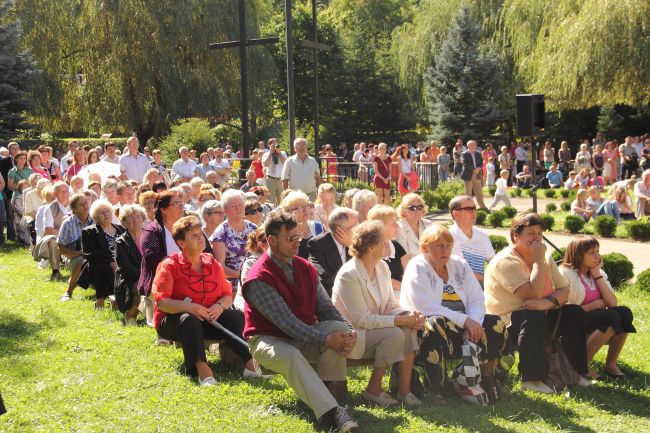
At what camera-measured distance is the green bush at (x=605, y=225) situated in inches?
584

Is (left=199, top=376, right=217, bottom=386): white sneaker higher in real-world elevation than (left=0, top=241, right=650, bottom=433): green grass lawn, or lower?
higher

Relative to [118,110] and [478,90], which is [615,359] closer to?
[118,110]

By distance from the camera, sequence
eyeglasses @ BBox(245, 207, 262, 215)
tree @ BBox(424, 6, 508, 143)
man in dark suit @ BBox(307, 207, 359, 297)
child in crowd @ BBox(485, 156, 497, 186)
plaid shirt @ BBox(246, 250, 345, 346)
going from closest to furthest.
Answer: plaid shirt @ BBox(246, 250, 345, 346) < man in dark suit @ BBox(307, 207, 359, 297) < eyeglasses @ BBox(245, 207, 262, 215) < child in crowd @ BBox(485, 156, 497, 186) < tree @ BBox(424, 6, 508, 143)

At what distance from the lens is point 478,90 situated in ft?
116

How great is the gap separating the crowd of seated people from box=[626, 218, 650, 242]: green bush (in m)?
7.64

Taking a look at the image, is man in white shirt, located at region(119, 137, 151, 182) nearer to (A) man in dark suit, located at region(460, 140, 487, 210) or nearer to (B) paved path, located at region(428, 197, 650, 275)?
(B) paved path, located at region(428, 197, 650, 275)

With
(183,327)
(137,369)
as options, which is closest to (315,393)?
(183,327)

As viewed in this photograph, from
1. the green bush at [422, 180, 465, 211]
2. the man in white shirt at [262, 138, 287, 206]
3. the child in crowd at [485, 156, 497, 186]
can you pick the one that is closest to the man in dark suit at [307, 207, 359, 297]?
the man in white shirt at [262, 138, 287, 206]

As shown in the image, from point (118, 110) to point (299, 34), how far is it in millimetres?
20893

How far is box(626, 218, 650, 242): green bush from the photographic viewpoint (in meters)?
14.4

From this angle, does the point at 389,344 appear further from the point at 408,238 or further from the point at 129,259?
the point at 129,259

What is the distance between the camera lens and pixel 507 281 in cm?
657

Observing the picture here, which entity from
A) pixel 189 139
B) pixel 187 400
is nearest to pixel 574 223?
pixel 187 400

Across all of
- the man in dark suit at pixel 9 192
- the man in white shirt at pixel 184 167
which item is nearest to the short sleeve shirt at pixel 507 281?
the man in dark suit at pixel 9 192
